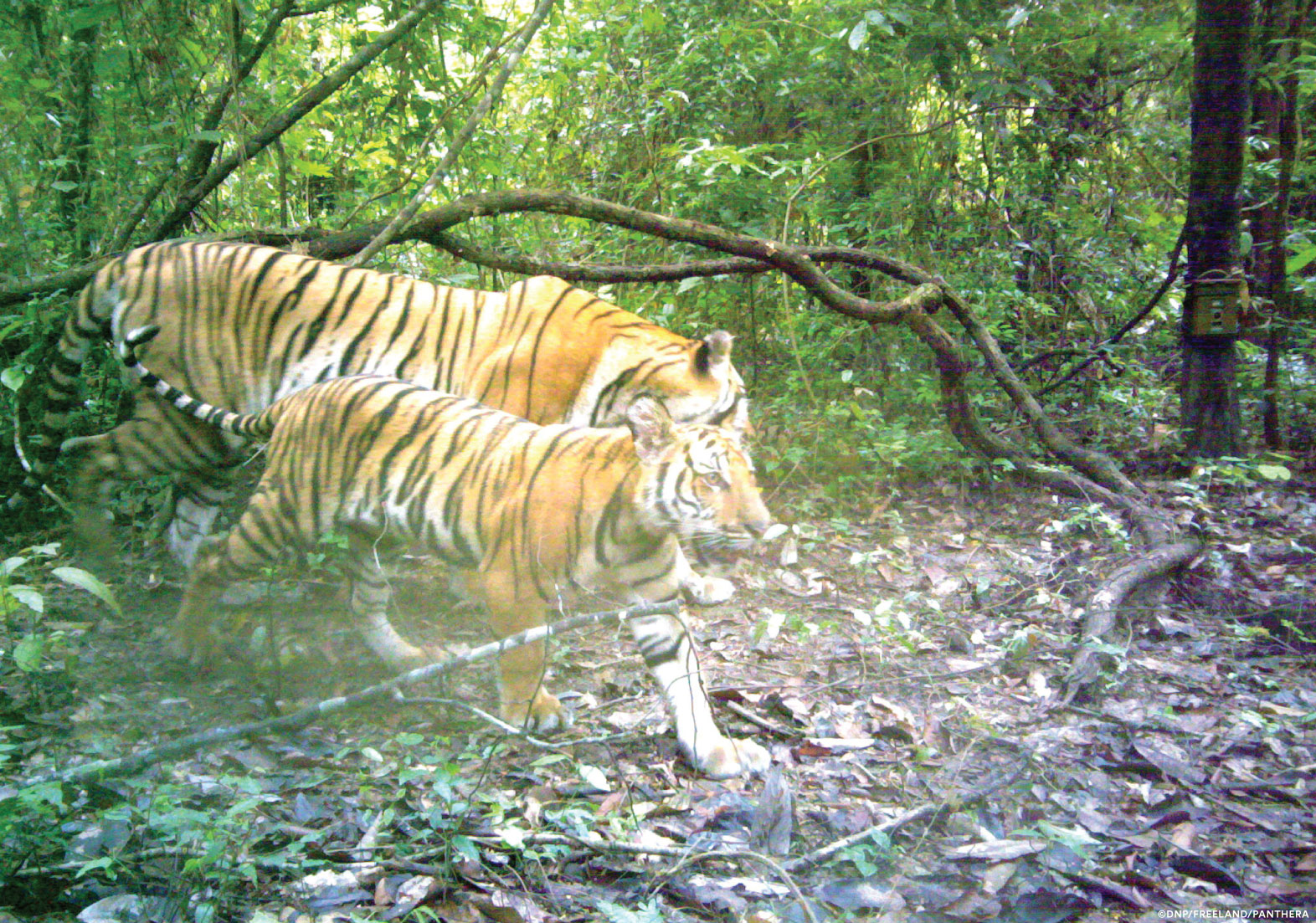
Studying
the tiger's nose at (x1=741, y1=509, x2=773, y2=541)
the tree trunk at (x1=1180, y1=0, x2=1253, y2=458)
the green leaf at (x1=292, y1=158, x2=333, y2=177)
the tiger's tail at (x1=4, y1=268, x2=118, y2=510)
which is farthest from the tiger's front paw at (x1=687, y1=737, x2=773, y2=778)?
the green leaf at (x1=292, y1=158, x2=333, y2=177)

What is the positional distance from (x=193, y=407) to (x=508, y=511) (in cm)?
153

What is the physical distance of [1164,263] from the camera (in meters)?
6.86

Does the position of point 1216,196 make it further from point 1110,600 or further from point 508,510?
point 508,510

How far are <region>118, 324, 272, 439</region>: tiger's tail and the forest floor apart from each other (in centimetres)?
66

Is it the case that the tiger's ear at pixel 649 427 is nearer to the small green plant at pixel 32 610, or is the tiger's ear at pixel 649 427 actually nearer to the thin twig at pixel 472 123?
the small green plant at pixel 32 610

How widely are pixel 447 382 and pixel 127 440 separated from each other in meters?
1.39

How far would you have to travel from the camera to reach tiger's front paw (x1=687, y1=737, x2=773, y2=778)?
2.93m

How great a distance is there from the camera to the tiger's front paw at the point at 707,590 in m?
4.24

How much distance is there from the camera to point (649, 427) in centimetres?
313

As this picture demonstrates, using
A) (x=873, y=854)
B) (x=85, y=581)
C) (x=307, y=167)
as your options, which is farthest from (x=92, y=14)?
(x=873, y=854)

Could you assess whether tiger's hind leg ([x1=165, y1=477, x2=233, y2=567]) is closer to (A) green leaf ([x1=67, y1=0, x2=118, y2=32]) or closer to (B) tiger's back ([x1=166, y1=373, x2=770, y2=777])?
(B) tiger's back ([x1=166, y1=373, x2=770, y2=777])

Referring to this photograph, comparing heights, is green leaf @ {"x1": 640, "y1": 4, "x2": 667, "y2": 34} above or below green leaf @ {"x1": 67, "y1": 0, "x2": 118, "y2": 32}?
above

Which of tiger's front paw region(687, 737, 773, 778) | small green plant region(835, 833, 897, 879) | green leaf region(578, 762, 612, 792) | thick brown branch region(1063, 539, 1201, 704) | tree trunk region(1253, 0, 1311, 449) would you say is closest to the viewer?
small green plant region(835, 833, 897, 879)

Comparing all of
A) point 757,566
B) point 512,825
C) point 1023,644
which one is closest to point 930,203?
point 757,566
